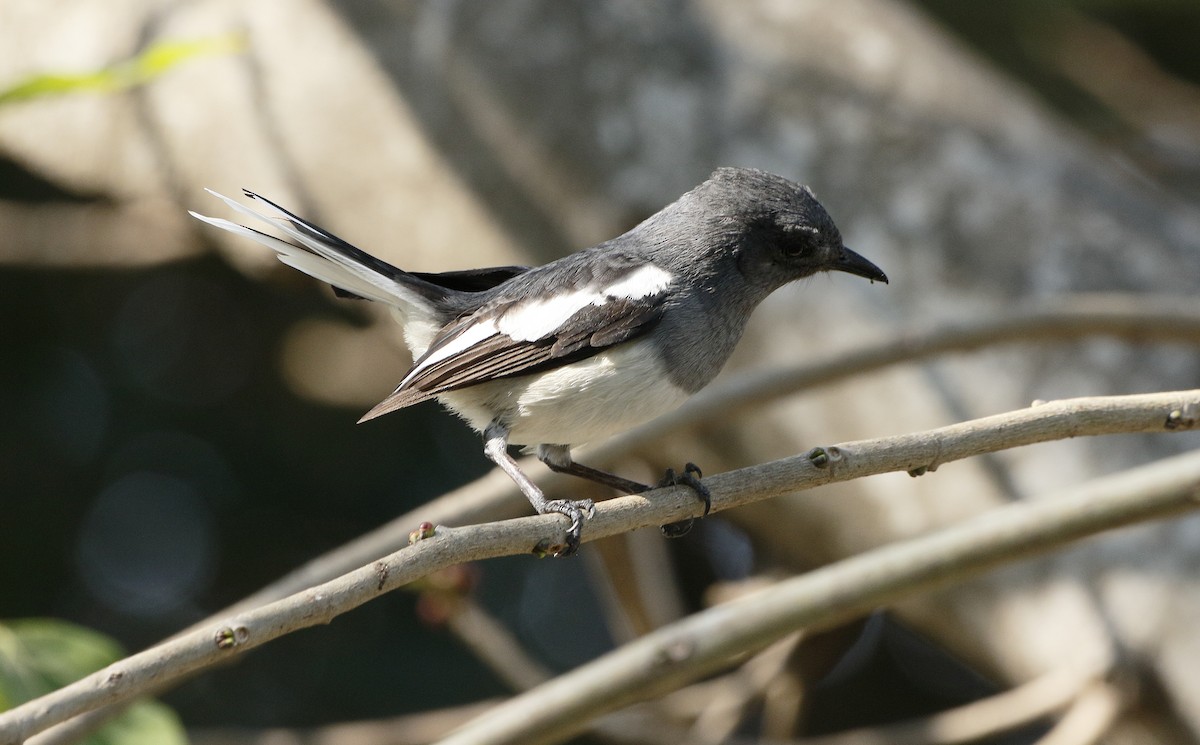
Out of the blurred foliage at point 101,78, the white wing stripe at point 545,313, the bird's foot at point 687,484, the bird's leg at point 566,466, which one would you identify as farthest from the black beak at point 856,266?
the blurred foliage at point 101,78

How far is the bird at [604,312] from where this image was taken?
252 centimetres

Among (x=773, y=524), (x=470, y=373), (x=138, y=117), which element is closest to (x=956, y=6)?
(x=773, y=524)

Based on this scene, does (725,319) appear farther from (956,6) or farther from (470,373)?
(956,6)

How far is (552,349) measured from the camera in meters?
2.57

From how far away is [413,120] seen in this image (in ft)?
13.7

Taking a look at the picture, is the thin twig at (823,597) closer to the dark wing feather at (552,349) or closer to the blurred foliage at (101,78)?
the dark wing feather at (552,349)

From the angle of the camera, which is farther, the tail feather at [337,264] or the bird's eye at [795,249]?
the bird's eye at [795,249]

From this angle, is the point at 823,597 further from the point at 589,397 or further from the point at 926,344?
the point at 926,344

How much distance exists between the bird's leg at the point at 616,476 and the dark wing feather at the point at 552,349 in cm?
34

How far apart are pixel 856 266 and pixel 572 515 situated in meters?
1.06

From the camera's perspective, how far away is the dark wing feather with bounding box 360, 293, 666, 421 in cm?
254

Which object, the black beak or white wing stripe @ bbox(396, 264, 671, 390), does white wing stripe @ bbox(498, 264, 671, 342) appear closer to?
white wing stripe @ bbox(396, 264, 671, 390)

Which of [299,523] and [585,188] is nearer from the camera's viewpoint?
[585,188]

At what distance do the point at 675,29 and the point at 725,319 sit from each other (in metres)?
1.78
